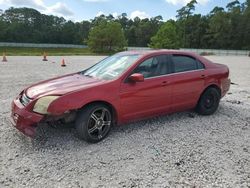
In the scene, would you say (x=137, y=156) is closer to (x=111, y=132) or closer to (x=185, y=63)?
(x=111, y=132)

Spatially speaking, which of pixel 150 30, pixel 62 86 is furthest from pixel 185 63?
pixel 150 30

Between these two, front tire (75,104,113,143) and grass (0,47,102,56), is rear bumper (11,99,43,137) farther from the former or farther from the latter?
grass (0,47,102,56)

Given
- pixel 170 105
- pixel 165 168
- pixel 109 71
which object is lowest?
pixel 165 168

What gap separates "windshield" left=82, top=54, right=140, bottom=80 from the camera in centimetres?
459

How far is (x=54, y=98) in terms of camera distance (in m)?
3.84

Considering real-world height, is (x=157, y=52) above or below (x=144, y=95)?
above

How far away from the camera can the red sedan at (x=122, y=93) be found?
3.89 metres

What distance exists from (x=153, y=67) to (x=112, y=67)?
0.76 m

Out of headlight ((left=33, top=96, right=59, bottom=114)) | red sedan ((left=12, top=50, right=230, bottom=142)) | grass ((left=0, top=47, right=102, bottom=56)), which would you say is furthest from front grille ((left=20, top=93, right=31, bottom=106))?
grass ((left=0, top=47, right=102, bottom=56))

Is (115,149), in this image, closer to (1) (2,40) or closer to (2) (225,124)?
(2) (225,124)

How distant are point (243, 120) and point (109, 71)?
9.82 feet

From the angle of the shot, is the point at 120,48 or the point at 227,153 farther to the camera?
the point at 120,48

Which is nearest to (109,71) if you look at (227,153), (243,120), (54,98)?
(54,98)

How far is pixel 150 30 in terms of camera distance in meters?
89.1
